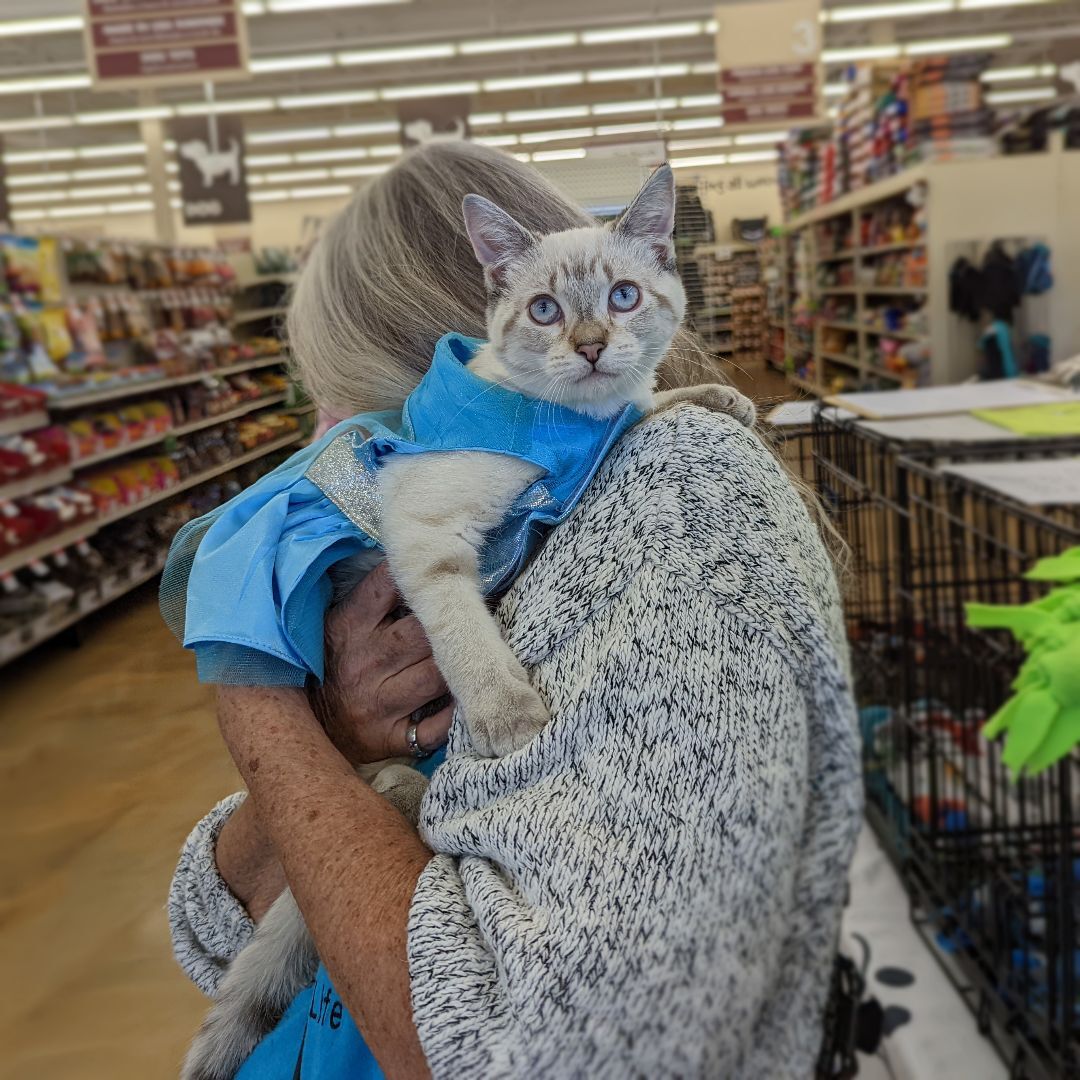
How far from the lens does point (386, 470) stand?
1.15 metres

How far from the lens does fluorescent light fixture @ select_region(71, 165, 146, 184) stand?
17241 millimetres

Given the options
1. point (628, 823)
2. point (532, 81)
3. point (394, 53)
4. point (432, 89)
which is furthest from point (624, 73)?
point (628, 823)

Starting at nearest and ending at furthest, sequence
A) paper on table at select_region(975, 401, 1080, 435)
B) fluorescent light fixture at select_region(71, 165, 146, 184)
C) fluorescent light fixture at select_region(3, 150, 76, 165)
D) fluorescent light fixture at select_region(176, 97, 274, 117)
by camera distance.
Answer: paper on table at select_region(975, 401, 1080, 435), fluorescent light fixture at select_region(176, 97, 274, 117), fluorescent light fixture at select_region(3, 150, 76, 165), fluorescent light fixture at select_region(71, 165, 146, 184)

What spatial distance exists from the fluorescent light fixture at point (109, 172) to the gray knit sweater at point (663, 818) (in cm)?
1865

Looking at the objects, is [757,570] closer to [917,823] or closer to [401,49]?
[917,823]

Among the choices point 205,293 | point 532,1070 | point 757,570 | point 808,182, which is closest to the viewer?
point 532,1070

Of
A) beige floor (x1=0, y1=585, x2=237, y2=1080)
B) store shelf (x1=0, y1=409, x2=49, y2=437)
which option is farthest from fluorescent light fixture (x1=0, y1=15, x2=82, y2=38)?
beige floor (x1=0, y1=585, x2=237, y2=1080)

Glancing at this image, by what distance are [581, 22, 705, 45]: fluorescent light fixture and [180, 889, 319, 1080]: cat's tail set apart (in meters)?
10.8

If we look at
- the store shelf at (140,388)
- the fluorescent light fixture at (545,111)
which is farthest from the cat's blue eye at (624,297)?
the fluorescent light fixture at (545,111)

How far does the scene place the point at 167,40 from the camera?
642 centimetres

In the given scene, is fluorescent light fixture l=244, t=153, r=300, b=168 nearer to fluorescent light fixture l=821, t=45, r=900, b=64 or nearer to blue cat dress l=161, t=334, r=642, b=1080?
fluorescent light fixture l=821, t=45, r=900, b=64

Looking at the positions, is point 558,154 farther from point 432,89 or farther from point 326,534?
point 432,89

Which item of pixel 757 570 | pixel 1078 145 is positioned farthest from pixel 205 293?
pixel 757 570

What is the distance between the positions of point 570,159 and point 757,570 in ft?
3.46
